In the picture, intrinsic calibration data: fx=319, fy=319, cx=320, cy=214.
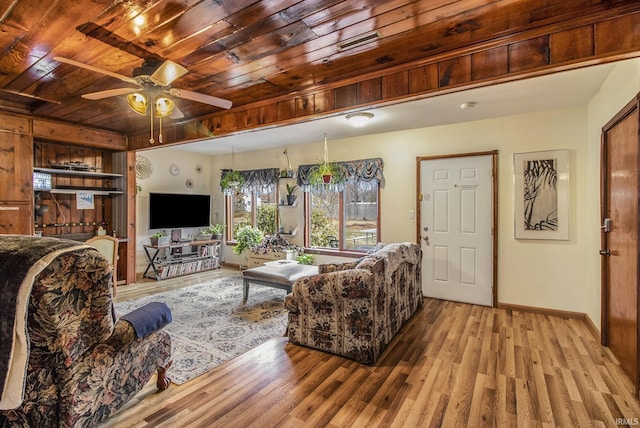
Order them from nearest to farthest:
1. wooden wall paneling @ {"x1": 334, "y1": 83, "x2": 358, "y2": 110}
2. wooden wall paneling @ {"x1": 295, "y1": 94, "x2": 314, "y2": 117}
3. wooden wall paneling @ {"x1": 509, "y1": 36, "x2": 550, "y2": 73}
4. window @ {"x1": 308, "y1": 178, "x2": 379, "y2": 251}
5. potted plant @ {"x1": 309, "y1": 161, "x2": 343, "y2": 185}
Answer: wooden wall paneling @ {"x1": 509, "y1": 36, "x2": 550, "y2": 73}
wooden wall paneling @ {"x1": 334, "y1": 83, "x2": 358, "y2": 110}
wooden wall paneling @ {"x1": 295, "y1": 94, "x2": 314, "y2": 117}
potted plant @ {"x1": 309, "y1": 161, "x2": 343, "y2": 185}
window @ {"x1": 308, "y1": 178, "x2": 379, "y2": 251}

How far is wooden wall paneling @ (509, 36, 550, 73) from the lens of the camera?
1.95m

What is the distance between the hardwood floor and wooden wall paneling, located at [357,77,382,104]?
86.8 inches

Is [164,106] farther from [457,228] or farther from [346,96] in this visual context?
[457,228]

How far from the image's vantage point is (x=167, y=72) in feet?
6.95

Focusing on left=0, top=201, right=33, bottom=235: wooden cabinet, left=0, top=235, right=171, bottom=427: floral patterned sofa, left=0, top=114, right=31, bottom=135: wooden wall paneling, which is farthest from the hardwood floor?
left=0, top=114, right=31, bottom=135: wooden wall paneling

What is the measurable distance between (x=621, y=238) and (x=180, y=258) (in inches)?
243

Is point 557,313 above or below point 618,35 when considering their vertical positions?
below

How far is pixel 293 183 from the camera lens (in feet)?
19.7

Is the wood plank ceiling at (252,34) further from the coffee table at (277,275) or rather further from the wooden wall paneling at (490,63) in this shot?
the coffee table at (277,275)

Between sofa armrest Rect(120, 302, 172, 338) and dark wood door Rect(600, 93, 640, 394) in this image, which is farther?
dark wood door Rect(600, 93, 640, 394)

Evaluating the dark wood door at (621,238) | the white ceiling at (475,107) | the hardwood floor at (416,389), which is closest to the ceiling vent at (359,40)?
the white ceiling at (475,107)

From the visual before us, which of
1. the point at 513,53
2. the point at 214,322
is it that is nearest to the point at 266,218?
the point at 214,322

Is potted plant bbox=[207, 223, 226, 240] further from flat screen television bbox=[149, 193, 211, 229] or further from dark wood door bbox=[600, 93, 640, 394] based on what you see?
dark wood door bbox=[600, 93, 640, 394]

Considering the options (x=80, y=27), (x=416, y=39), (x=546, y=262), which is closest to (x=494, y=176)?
(x=546, y=262)
